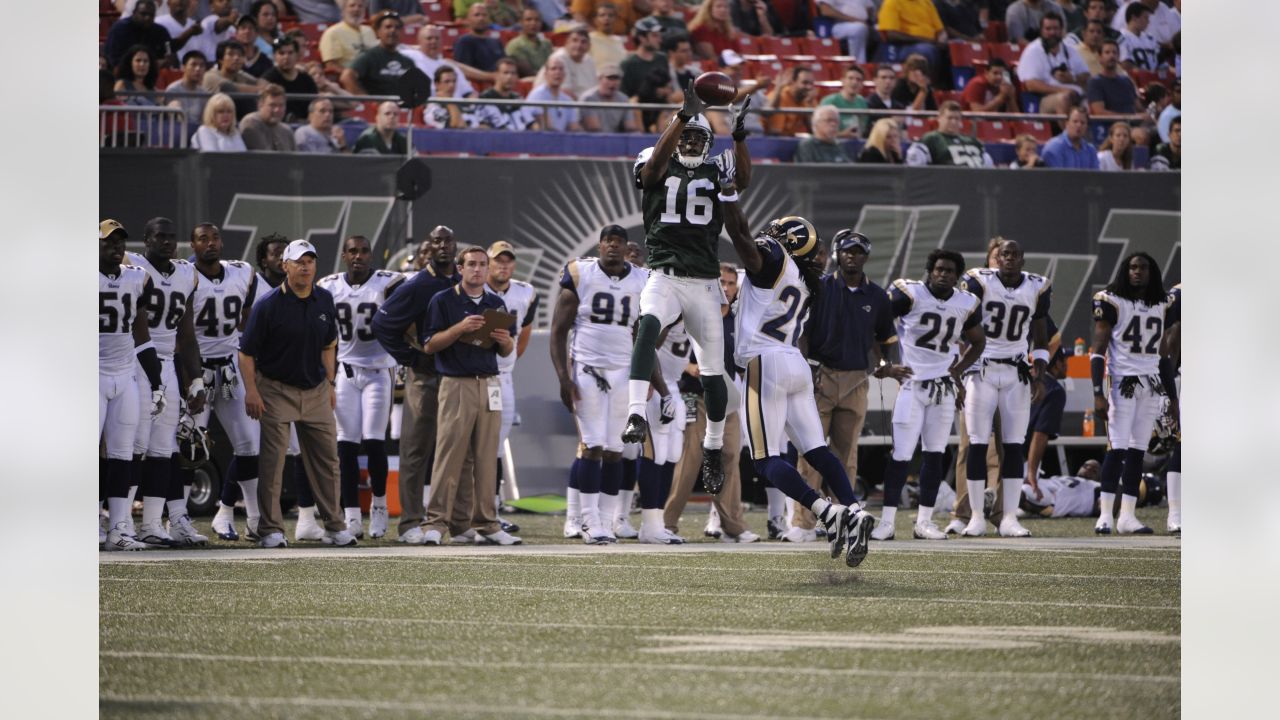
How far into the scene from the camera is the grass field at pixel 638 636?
396 centimetres

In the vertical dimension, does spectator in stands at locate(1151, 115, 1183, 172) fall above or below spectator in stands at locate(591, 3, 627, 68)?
below

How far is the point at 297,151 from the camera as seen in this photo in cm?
1283

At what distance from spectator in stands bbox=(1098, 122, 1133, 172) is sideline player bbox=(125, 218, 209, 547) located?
910cm

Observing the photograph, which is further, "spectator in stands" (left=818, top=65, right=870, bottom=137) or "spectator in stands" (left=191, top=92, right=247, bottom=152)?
"spectator in stands" (left=818, top=65, right=870, bottom=137)

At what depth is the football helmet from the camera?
715 cm

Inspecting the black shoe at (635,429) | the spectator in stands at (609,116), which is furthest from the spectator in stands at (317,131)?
the black shoe at (635,429)

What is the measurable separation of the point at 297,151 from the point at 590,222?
8.11ft

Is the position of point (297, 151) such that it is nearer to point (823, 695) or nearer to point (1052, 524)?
point (1052, 524)

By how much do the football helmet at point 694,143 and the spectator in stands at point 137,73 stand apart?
6.87 metres

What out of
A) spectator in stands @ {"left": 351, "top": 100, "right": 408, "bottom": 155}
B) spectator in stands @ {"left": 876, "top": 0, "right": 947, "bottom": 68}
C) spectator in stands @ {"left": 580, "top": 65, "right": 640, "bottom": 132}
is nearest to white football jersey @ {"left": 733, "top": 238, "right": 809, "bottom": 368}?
spectator in stands @ {"left": 351, "top": 100, "right": 408, "bottom": 155}

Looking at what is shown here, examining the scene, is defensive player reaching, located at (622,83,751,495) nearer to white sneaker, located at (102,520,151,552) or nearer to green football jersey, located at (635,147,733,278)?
green football jersey, located at (635,147,733,278)

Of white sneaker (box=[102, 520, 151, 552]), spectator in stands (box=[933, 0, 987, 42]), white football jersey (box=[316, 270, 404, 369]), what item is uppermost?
spectator in stands (box=[933, 0, 987, 42])

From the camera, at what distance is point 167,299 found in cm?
890
